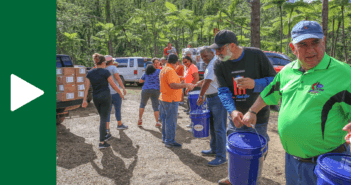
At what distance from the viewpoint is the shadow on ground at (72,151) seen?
423 cm

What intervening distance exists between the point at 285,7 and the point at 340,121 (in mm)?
14752

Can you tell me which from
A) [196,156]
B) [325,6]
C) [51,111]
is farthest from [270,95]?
[325,6]

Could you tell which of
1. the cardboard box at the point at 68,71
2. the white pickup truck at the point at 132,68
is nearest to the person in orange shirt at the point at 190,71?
the cardboard box at the point at 68,71

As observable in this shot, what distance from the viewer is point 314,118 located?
1619 mm

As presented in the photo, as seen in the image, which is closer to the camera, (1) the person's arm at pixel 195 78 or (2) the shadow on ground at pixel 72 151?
(2) the shadow on ground at pixel 72 151

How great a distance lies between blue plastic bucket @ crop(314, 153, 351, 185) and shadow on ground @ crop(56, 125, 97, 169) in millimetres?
4017

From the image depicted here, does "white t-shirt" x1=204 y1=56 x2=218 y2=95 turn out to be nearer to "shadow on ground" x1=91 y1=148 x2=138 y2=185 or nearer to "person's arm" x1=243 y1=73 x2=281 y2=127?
"person's arm" x1=243 y1=73 x2=281 y2=127

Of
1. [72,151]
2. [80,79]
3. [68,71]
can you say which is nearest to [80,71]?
[80,79]

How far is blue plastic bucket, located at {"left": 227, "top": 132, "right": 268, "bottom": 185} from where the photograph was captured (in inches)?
86.0

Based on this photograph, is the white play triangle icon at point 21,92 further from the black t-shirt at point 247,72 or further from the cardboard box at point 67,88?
the cardboard box at point 67,88

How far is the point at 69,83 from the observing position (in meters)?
5.70

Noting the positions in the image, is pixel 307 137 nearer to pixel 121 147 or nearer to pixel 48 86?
pixel 48 86

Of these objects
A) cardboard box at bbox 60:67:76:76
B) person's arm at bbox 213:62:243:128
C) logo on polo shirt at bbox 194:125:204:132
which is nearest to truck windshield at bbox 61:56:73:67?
cardboard box at bbox 60:67:76:76

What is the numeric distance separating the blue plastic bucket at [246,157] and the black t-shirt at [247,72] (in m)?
0.56
